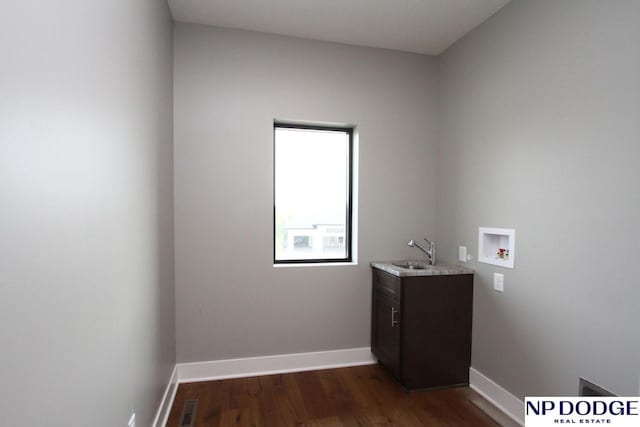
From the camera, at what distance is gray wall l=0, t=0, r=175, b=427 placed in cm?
70

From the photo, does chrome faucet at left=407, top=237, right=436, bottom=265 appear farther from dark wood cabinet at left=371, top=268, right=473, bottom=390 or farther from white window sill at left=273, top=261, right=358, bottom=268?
white window sill at left=273, top=261, right=358, bottom=268

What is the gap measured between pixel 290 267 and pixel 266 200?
24.8 inches

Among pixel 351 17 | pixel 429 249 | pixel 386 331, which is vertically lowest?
pixel 386 331

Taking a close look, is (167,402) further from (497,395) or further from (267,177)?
(497,395)

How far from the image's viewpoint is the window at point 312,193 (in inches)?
112

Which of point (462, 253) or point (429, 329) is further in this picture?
point (462, 253)

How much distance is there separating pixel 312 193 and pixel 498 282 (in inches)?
66.8

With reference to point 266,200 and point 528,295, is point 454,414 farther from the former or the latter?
point 266,200

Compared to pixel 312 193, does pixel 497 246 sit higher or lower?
lower

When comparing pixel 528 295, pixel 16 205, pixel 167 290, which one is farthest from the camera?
pixel 167 290

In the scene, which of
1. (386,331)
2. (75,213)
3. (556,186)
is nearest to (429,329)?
(386,331)

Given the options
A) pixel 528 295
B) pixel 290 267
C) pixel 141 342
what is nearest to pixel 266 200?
pixel 290 267

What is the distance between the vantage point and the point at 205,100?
253cm

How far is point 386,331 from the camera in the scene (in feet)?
8.61
